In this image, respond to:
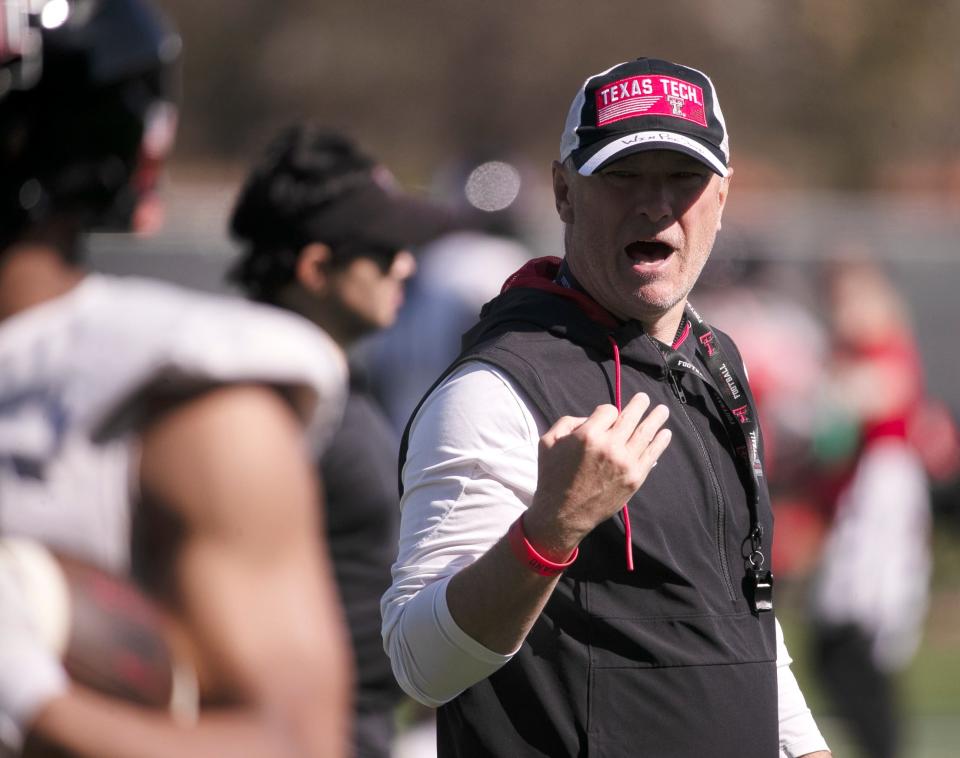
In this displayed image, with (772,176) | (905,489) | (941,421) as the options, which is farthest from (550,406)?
(772,176)

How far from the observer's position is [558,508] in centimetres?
251

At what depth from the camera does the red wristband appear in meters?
2.50

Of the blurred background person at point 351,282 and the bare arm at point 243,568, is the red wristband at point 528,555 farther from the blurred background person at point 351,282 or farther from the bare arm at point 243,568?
the blurred background person at point 351,282

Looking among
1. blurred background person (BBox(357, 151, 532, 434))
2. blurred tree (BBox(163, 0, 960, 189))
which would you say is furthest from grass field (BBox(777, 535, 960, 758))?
blurred tree (BBox(163, 0, 960, 189))

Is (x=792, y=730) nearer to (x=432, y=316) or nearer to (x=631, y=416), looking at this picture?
(x=631, y=416)

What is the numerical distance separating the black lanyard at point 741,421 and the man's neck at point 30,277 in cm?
120

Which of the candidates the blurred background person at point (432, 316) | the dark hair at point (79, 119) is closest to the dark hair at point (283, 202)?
the dark hair at point (79, 119)

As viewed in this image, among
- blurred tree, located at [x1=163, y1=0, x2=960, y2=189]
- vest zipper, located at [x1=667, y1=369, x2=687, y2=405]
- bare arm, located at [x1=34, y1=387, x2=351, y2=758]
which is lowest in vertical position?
bare arm, located at [x1=34, y1=387, x2=351, y2=758]

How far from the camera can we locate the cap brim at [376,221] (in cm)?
420

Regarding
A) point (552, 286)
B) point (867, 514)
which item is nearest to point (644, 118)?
point (552, 286)

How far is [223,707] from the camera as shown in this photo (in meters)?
1.91

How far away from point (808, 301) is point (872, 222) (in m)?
2.34

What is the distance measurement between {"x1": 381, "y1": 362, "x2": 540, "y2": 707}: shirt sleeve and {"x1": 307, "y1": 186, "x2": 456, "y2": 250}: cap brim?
1483mm

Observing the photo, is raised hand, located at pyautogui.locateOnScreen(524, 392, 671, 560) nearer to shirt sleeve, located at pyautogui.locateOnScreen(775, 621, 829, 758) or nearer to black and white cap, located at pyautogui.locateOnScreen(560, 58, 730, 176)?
black and white cap, located at pyautogui.locateOnScreen(560, 58, 730, 176)
